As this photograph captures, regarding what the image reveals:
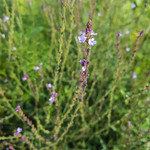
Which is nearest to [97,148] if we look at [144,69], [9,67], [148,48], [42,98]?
[42,98]

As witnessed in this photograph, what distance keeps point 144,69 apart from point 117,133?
47.5 inches

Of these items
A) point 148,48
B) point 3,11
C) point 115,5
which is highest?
point 3,11

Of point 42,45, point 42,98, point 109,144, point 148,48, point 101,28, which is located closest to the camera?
Result: point 109,144

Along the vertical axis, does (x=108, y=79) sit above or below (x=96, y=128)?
above

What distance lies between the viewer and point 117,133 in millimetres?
2170

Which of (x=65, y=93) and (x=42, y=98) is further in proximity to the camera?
(x=42, y=98)

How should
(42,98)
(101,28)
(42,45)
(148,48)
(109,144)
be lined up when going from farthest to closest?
(148,48), (42,45), (101,28), (42,98), (109,144)

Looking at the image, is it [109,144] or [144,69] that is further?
[144,69]

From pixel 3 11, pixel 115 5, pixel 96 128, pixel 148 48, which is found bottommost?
pixel 96 128

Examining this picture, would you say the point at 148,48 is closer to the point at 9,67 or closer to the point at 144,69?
the point at 144,69

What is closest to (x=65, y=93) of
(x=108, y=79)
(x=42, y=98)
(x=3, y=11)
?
(x=42, y=98)

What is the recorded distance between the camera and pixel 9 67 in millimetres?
2408

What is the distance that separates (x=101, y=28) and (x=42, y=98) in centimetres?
135

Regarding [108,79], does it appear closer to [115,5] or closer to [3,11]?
[115,5]
